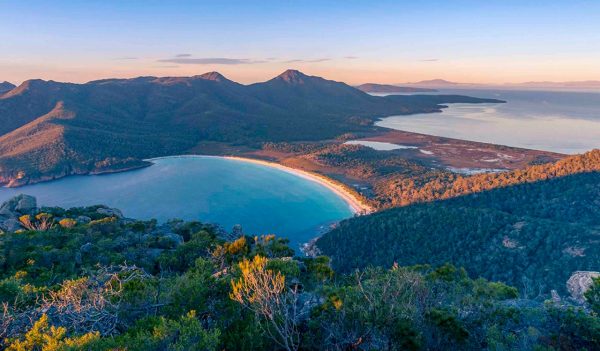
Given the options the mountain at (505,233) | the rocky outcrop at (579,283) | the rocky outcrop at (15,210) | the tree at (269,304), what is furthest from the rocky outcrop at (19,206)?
the rocky outcrop at (579,283)

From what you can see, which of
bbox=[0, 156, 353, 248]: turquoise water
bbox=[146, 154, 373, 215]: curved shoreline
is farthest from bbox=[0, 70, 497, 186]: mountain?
bbox=[146, 154, 373, 215]: curved shoreline

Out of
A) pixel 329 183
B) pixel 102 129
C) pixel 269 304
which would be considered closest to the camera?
pixel 269 304

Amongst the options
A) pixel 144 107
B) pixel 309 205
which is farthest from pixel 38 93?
pixel 309 205

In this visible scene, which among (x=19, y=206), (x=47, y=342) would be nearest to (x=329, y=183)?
(x=19, y=206)

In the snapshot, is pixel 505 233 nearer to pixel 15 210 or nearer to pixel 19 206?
pixel 19 206

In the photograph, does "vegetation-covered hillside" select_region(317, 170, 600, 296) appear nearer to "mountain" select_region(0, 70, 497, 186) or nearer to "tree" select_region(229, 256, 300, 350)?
"tree" select_region(229, 256, 300, 350)
